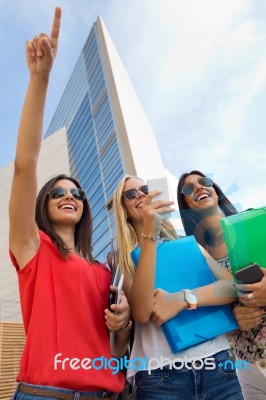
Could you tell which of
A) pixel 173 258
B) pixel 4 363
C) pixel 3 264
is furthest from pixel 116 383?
pixel 3 264

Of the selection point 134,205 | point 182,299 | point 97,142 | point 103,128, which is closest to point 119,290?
point 182,299

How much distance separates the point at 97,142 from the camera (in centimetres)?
3069

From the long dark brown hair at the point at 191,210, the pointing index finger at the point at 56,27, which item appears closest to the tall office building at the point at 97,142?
the long dark brown hair at the point at 191,210

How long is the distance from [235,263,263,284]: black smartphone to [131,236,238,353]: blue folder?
18 cm

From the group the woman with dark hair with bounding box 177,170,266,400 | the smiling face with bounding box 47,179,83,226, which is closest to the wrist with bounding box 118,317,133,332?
the woman with dark hair with bounding box 177,170,266,400

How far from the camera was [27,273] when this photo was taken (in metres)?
1.19

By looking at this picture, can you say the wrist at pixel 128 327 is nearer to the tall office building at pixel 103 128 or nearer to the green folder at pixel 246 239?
the green folder at pixel 246 239

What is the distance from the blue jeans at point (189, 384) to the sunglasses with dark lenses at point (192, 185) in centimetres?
81

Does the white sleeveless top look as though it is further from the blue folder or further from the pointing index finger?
the pointing index finger

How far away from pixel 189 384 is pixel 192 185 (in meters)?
0.92

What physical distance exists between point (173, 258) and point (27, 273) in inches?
22.3

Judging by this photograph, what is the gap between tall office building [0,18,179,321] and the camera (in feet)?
68.2

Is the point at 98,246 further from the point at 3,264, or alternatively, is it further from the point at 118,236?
the point at 118,236

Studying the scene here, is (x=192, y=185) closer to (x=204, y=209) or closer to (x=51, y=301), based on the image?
(x=204, y=209)
